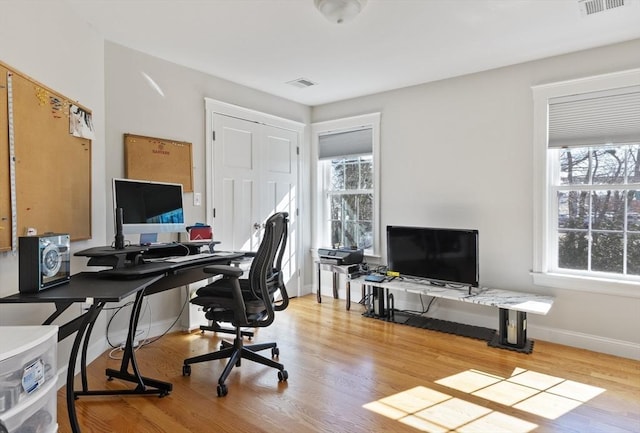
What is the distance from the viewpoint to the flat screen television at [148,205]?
247cm

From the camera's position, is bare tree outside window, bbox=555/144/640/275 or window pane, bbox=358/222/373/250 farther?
window pane, bbox=358/222/373/250

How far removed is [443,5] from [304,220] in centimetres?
304

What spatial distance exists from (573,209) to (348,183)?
2.42m

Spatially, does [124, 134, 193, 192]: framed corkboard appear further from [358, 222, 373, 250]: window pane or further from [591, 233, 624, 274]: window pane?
[591, 233, 624, 274]: window pane

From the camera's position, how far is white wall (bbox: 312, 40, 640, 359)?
3.05 metres

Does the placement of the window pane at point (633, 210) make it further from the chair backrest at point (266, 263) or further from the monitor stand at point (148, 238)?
the monitor stand at point (148, 238)

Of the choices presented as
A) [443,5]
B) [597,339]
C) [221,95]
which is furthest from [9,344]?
[597,339]

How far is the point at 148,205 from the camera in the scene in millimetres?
2645

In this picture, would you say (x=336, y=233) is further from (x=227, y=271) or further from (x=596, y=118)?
(x=596, y=118)

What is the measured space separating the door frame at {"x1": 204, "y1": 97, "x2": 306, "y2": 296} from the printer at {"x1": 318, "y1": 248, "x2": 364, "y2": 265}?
22.7 inches

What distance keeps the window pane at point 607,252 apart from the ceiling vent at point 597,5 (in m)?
1.74

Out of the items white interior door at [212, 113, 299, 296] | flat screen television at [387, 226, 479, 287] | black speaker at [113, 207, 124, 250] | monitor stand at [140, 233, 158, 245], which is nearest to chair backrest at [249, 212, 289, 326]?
black speaker at [113, 207, 124, 250]

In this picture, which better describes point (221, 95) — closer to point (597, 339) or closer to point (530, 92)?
point (530, 92)

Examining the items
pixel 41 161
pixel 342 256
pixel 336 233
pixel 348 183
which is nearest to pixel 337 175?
pixel 348 183
